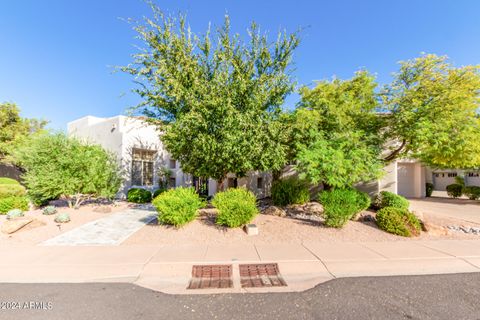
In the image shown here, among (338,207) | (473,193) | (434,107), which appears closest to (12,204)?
(338,207)

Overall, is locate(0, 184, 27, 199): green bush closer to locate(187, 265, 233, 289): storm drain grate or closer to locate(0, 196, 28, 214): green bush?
locate(0, 196, 28, 214): green bush

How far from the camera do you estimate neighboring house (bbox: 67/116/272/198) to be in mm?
14469

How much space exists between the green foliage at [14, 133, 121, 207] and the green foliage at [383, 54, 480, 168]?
1366cm

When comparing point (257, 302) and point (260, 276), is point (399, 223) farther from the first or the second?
point (257, 302)

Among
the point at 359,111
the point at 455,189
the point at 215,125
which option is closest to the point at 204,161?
the point at 215,125

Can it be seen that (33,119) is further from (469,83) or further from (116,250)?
(469,83)

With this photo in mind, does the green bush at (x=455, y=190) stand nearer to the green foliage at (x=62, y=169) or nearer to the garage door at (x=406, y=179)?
the garage door at (x=406, y=179)

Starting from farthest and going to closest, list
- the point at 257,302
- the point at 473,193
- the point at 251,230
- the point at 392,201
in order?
the point at 473,193
the point at 392,201
the point at 251,230
the point at 257,302

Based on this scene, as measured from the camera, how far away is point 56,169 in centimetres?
1015

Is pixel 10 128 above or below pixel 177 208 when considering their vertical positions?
above

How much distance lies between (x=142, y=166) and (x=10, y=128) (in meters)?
13.7

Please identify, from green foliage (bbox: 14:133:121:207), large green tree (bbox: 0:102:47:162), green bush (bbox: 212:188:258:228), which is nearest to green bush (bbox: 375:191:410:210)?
green bush (bbox: 212:188:258:228)

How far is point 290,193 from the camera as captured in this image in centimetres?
1066

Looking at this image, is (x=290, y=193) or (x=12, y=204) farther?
(x=290, y=193)
